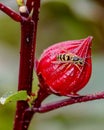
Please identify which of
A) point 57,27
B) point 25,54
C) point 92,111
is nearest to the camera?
point 25,54

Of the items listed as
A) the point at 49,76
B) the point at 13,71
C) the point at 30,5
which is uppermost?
the point at 30,5

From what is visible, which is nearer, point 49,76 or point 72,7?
point 49,76

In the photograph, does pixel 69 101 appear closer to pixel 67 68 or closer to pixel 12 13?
pixel 67 68

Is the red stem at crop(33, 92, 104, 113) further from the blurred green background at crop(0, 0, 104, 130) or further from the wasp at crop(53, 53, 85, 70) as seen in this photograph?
the blurred green background at crop(0, 0, 104, 130)

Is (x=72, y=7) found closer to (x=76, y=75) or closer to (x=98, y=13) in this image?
(x=98, y=13)

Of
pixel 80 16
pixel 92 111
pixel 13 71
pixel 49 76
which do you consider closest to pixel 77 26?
pixel 80 16

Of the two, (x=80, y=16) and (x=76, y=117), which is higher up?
(x=80, y=16)

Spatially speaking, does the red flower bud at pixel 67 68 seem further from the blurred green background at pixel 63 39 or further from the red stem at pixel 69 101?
the blurred green background at pixel 63 39
